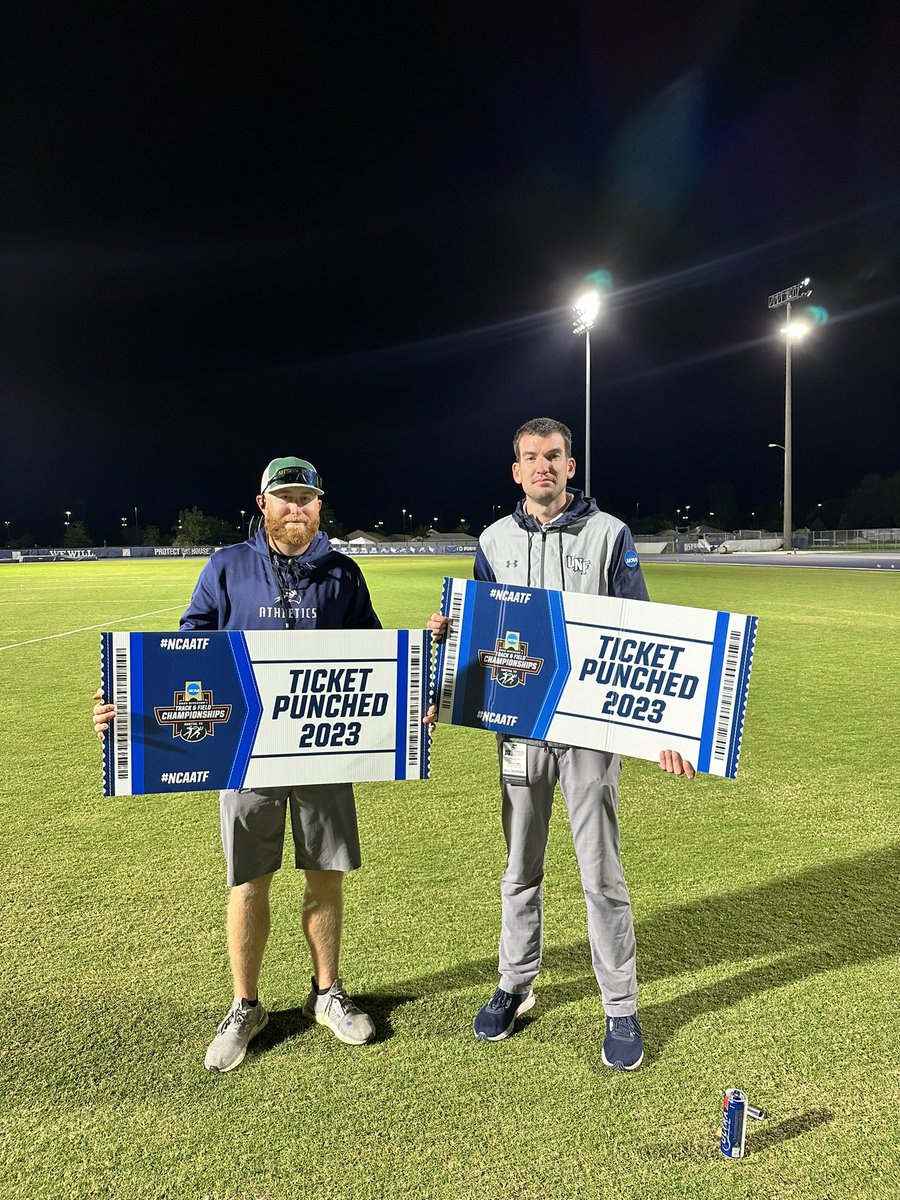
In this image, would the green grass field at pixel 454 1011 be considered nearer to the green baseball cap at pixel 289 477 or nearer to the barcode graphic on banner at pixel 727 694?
the barcode graphic on banner at pixel 727 694

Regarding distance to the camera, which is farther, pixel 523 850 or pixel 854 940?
pixel 854 940

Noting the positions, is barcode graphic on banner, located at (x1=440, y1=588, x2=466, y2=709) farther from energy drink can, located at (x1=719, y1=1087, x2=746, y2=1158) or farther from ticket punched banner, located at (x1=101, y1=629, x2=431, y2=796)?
energy drink can, located at (x1=719, y1=1087, x2=746, y2=1158)

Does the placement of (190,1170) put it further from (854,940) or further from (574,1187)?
(854,940)

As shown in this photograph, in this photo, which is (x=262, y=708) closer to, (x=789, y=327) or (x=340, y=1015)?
(x=340, y=1015)

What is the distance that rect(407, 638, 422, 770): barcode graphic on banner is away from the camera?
2734mm

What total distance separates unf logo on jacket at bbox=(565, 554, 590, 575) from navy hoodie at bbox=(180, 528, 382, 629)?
77 centimetres

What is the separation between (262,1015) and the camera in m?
2.84

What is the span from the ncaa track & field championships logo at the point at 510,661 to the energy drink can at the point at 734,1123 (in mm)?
1403

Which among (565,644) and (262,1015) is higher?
(565,644)

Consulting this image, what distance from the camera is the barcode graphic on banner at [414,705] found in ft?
8.97

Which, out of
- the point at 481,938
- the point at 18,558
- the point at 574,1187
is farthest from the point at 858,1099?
the point at 18,558

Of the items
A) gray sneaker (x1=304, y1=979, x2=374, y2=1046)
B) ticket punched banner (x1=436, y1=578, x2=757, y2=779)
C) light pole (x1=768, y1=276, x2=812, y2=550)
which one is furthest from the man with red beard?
light pole (x1=768, y1=276, x2=812, y2=550)

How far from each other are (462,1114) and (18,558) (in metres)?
98.8

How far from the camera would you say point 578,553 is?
9.45 feet
